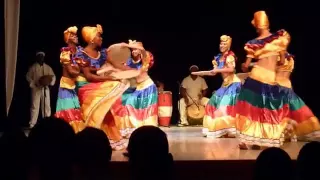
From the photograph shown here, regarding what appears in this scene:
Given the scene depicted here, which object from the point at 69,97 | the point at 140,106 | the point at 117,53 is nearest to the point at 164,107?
the point at 140,106

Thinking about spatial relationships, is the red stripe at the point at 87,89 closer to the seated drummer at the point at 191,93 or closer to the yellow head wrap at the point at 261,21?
the yellow head wrap at the point at 261,21

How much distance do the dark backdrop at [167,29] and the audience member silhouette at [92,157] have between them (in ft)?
30.9

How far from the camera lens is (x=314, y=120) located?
754 cm

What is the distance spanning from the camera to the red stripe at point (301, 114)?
7.56m

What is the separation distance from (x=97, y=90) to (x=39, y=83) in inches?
183

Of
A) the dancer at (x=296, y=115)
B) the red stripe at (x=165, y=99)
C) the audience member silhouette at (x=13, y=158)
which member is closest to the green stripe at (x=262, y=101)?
the dancer at (x=296, y=115)

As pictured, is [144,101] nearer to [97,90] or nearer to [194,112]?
[97,90]

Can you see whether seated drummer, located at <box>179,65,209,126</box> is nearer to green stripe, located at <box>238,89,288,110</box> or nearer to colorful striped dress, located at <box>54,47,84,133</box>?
colorful striped dress, located at <box>54,47,84,133</box>

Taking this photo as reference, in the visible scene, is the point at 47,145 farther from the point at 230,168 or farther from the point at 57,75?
the point at 57,75

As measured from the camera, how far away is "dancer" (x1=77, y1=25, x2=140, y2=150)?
6438 millimetres

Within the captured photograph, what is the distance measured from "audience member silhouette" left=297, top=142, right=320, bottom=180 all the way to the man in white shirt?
29.1 feet

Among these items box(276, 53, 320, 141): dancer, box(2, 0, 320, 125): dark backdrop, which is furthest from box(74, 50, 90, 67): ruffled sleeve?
box(2, 0, 320, 125): dark backdrop

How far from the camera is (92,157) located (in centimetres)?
225

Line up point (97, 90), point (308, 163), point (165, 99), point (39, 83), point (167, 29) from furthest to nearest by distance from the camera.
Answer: point (167, 29)
point (165, 99)
point (39, 83)
point (97, 90)
point (308, 163)
